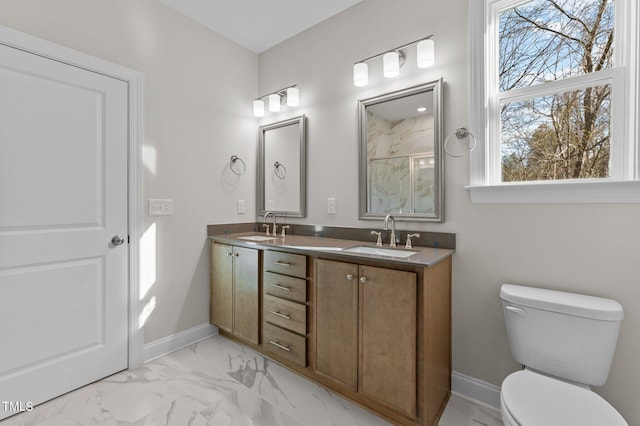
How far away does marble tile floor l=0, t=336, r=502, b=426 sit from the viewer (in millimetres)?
1578

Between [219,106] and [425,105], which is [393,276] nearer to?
[425,105]

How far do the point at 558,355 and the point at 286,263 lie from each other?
1.46m

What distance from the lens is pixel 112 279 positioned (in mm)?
1983

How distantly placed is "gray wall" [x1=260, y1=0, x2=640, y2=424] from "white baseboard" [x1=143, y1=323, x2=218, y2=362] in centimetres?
131

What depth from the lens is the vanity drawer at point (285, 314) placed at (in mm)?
1893

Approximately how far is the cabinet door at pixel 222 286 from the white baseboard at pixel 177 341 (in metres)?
0.10

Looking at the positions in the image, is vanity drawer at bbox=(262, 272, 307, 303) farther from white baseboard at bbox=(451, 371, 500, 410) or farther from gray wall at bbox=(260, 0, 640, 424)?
white baseboard at bbox=(451, 371, 500, 410)

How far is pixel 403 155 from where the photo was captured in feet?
6.61

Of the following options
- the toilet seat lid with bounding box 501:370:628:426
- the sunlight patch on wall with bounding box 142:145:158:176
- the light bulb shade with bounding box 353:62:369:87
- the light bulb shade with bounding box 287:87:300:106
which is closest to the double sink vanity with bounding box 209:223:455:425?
the toilet seat lid with bounding box 501:370:628:426

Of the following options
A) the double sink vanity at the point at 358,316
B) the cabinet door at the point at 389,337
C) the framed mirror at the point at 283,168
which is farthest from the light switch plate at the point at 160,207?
the cabinet door at the point at 389,337

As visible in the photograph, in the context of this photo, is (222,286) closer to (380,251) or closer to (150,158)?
(150,158)

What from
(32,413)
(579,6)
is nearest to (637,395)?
(579,6)

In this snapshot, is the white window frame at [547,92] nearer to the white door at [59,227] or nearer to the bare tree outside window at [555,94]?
the bare tree outside window at [555,94]

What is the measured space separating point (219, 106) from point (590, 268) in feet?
9.10
